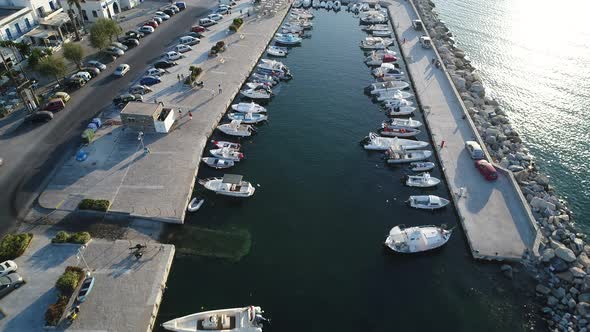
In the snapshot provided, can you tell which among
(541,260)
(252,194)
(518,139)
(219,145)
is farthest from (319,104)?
(541,260)

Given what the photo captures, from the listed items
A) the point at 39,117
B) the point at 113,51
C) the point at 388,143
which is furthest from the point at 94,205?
the point at 113,51

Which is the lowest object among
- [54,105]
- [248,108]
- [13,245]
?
[13,245]

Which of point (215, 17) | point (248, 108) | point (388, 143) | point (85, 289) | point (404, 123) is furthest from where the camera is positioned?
point (215, 17)

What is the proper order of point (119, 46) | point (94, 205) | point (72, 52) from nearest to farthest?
point (94, 205) → point (72, 52) → point (119, 46)

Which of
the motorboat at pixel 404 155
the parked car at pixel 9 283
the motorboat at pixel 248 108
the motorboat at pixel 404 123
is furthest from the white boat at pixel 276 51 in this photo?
the parked car at pixel 9 283

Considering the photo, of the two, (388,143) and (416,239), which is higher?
(388,143)

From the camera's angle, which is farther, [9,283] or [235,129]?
[235,129]

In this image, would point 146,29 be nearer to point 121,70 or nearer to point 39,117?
point 121,70
